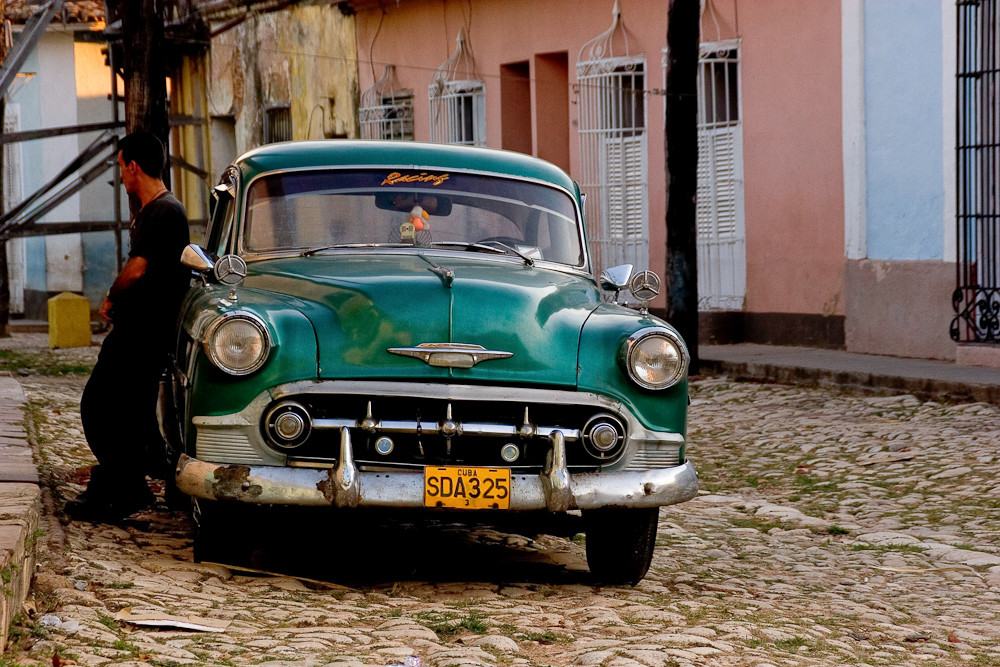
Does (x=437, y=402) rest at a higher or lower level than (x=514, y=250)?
lower

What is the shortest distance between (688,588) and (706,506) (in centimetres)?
229

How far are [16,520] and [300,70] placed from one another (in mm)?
19473

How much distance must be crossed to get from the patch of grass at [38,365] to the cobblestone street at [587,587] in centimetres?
579

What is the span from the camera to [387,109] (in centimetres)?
2233

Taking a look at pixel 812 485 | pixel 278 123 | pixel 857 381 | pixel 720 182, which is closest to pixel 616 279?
pixel 812 485

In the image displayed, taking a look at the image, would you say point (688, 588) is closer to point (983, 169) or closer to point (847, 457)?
point (847, 457)

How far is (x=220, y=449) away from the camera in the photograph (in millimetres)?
5324

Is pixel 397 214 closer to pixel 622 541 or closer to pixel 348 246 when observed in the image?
pixel 348 246

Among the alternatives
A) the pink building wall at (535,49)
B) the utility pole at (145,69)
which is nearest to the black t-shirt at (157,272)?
the utility pole at (145,69)

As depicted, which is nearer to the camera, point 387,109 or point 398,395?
point 398,395

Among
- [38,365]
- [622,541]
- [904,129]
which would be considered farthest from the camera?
[38,365]

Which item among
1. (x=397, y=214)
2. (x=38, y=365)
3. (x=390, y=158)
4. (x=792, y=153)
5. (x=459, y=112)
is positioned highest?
(x=459, y=112)

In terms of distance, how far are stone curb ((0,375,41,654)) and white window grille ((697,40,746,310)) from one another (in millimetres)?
9127

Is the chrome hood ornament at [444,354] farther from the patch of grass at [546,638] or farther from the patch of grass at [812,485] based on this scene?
the patch of grass at [812,485]
